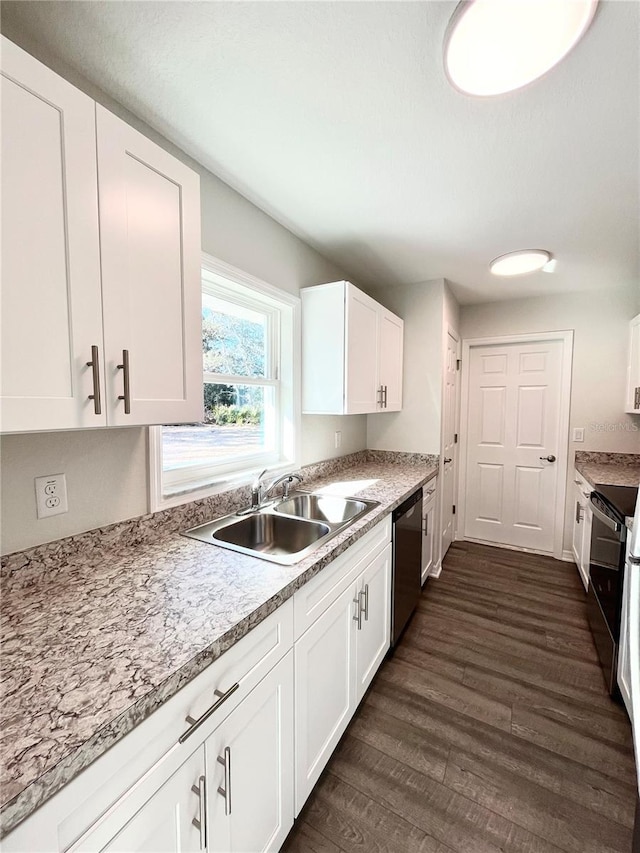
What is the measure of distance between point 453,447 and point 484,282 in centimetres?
152

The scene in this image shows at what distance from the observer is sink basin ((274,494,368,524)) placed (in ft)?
6.24

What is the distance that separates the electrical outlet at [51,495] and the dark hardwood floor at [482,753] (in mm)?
1333

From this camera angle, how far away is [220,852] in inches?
34.0

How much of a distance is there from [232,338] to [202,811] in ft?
5.87

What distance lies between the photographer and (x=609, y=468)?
9.52 feet

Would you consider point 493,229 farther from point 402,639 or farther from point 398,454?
Result: point 402,639

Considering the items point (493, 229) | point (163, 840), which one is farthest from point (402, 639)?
point (493, 229)

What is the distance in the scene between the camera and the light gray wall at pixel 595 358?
3016 mm

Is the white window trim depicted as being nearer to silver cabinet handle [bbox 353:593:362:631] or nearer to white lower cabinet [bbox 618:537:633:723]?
silver cabinet handle [bbox 353:593:362:631]

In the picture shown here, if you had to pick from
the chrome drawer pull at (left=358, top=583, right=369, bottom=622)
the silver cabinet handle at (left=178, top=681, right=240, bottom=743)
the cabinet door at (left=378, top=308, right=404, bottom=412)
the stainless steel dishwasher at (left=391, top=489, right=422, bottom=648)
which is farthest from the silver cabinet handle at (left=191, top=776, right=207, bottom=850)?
the cabinet door at (left=378, top=308, right=404, bottom=412)

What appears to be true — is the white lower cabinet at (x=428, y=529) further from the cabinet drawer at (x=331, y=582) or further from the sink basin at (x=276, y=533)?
the sink basin at (x=276, y=533)

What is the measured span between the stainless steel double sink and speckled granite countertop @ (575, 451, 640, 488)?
66.4 inches

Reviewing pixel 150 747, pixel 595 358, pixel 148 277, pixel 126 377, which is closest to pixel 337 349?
pixel 148 277

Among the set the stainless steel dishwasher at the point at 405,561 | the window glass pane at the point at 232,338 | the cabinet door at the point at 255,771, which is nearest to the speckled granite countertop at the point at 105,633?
the cabinet door at the point at 255,771
